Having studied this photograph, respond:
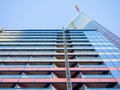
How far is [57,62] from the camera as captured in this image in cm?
3391

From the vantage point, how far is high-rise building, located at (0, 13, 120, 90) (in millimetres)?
27562

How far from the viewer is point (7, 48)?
40.2m

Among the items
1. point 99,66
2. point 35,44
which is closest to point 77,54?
point 99,66

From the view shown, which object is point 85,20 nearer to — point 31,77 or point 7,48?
point 7,48

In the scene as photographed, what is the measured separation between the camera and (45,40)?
46.4m

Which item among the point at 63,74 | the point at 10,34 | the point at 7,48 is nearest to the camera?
the point at 63,74

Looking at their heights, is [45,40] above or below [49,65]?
above

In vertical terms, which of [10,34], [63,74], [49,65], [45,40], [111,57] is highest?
[10,34]

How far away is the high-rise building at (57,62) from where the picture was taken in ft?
90.4

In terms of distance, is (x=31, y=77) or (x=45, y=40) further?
(x=45, y=40)

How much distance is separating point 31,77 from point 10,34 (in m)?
24.6

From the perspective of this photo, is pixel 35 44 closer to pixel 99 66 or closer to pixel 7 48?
pixel 7 48

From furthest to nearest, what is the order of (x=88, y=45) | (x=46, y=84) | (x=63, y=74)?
(x=88, y=45) < (x=63, y=74) < (x=46, y=84)

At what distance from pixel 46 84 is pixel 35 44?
640 inches
